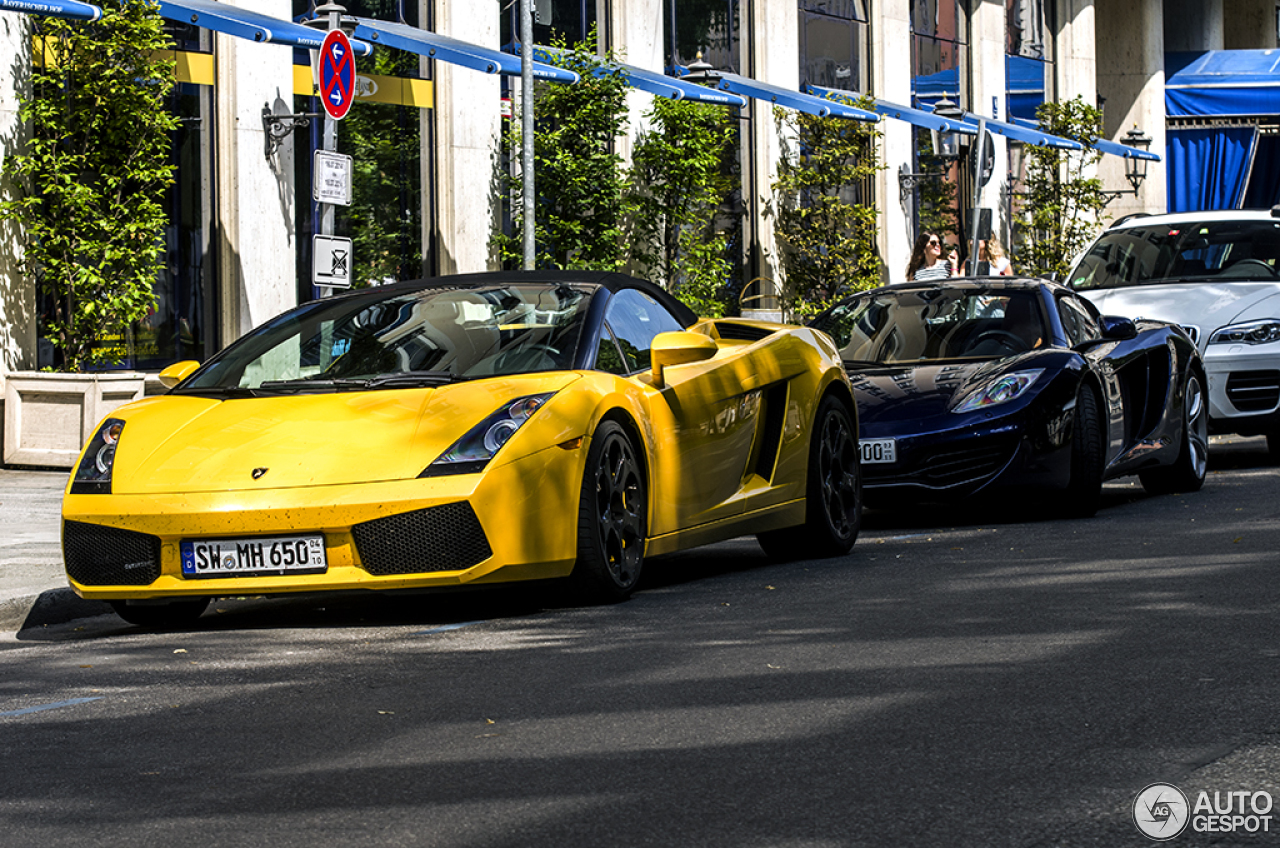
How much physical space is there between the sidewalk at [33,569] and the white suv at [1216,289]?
771 centimetres

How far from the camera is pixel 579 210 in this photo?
67.4 ft

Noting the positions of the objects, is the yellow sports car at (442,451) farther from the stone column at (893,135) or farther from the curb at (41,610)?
the stone column at (893,135)

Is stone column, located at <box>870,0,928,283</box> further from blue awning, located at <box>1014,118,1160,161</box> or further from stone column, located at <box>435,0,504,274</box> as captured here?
stone column, located at <box>435,0,504,274</box>

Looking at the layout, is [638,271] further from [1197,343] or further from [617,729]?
[617,729]

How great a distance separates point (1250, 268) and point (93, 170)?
29.9ft

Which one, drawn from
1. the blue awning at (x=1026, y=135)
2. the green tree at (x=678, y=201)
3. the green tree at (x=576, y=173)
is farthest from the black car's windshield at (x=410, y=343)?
the blue awning at (x=1026, y=135)

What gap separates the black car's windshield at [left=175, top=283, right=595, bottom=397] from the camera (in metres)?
7.42

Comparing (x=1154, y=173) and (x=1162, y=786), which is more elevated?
(x=1154, y=173)

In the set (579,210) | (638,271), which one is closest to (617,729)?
(579,210)

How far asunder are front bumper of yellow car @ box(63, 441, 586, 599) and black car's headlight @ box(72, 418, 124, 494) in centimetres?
14

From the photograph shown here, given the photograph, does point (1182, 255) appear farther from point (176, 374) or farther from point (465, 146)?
point (176, 374)

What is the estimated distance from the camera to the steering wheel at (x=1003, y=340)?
10984 mm

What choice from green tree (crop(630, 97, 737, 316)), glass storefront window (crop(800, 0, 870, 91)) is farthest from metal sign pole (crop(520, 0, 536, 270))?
glass storefront window (crop(800, 0, 870, 91))

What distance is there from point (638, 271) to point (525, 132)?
4.45 meters
